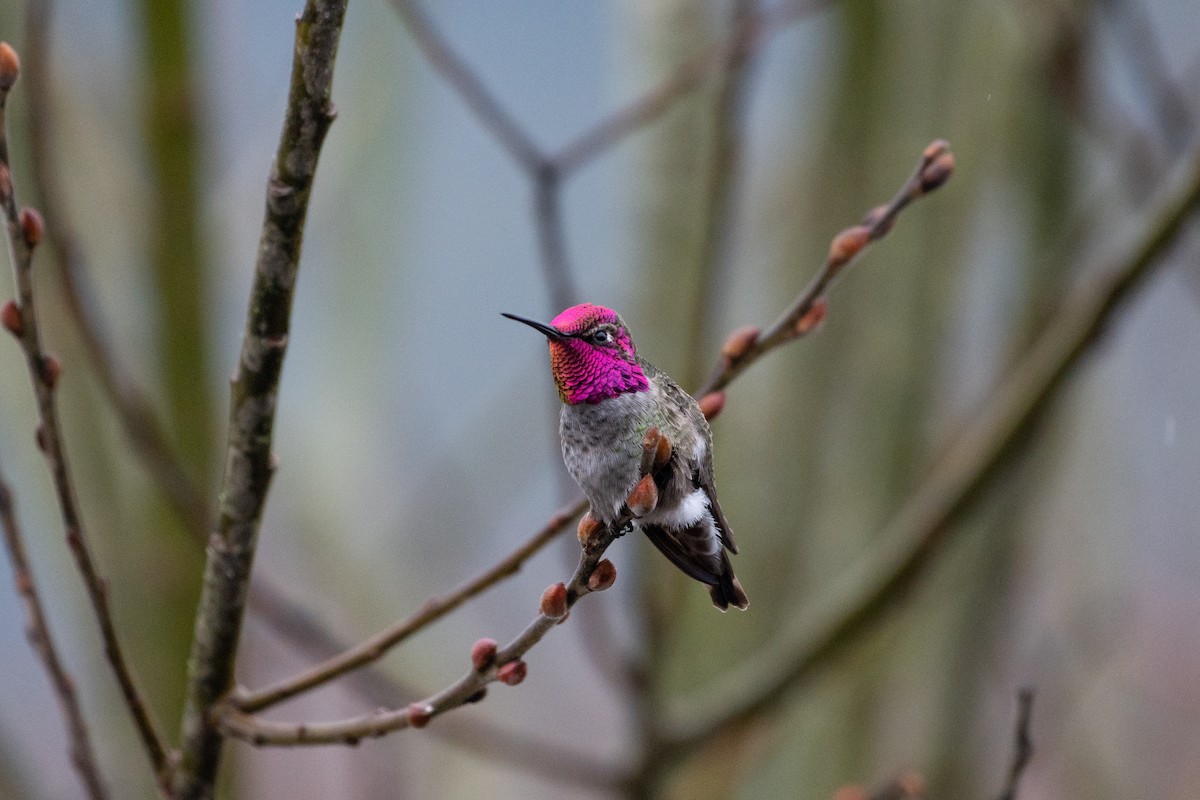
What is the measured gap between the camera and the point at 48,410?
0.89 m

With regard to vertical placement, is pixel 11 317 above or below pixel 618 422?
above

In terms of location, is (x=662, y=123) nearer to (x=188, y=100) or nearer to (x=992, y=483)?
(x=188, y=100)

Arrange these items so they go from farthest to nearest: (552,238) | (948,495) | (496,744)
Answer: (496,744) < (948,495) < (552,238)

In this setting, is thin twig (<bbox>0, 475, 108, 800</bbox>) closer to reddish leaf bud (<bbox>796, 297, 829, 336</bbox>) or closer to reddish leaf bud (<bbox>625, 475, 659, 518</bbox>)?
reddish leaf bud (<bbox>625, 475, 659, 518</bbox>)

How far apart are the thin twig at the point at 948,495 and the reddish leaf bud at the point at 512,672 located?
32.5 inches

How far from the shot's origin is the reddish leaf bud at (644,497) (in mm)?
744

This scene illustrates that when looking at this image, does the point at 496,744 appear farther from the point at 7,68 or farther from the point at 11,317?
the point at 7,68

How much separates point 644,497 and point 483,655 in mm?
176

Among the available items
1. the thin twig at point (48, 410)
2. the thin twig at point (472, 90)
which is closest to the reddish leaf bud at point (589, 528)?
the thin twig at point (48, 410)

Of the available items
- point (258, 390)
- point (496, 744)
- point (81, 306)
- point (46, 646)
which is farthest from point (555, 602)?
point (496, 744)

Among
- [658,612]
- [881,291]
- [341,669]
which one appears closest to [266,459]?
[341,669]

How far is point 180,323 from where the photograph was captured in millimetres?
1880

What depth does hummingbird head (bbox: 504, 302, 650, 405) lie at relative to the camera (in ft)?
2.45

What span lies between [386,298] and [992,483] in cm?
150
